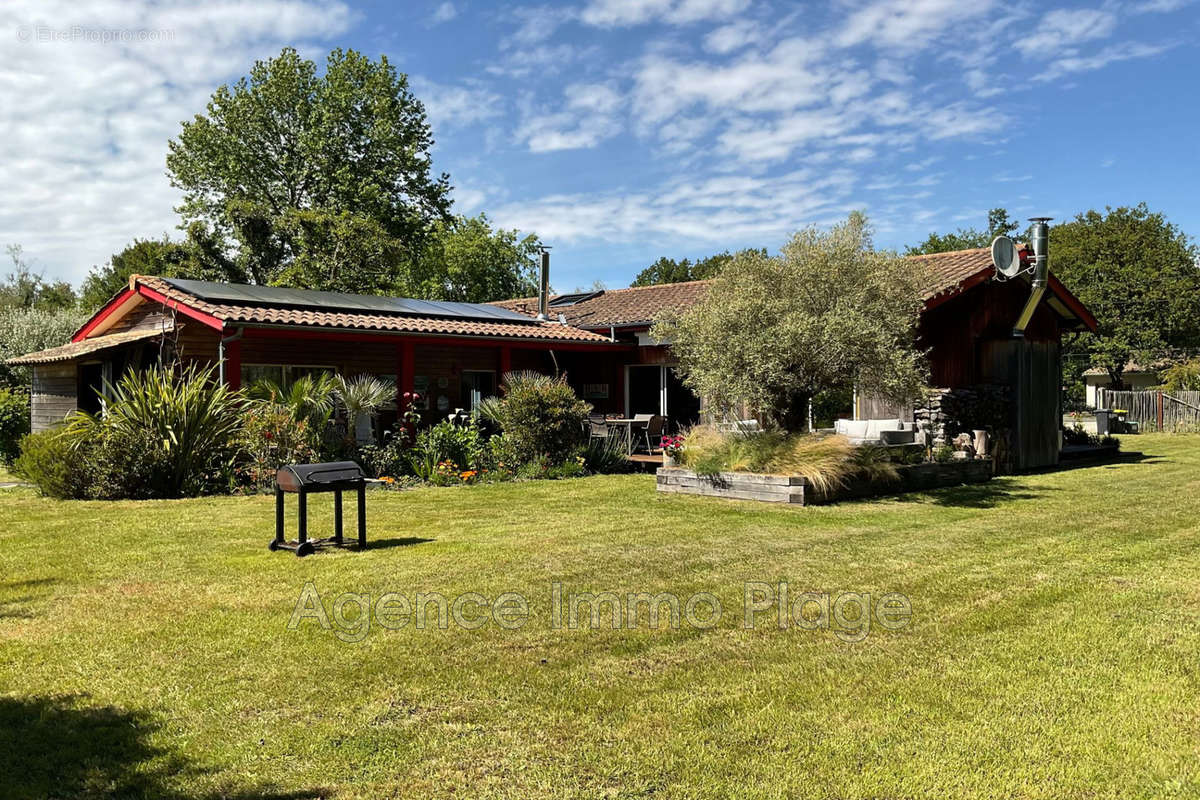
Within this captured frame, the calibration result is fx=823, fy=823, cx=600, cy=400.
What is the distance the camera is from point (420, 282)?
127ft

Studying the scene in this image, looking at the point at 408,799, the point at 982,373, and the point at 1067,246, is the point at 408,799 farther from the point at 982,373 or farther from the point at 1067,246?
the point at 1067,246

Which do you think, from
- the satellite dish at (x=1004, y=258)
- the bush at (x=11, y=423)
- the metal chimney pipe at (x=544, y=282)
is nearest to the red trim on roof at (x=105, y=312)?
the bush at (x=11, y=423)

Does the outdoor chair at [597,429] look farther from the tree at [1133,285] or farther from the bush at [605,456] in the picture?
the tree at [1133,285]

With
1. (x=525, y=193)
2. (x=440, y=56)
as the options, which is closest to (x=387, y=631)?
(x=440, y=56)

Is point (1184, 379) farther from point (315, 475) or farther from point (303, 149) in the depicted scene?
point (303, 149)

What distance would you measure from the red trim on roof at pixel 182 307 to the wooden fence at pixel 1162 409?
28651mm

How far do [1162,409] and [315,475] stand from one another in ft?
98.2

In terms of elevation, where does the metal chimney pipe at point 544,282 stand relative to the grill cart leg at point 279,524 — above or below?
above

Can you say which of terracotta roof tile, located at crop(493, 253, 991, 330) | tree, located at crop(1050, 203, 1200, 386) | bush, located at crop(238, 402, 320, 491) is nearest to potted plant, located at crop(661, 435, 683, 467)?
terracotta roof tile, located at crop(493, 253, 991, 330)

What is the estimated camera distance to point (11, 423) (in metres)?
16.4

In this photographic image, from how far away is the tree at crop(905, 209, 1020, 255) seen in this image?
181 ft

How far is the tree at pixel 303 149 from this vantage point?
34000 millimetres

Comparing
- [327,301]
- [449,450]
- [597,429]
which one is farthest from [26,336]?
[597,429]

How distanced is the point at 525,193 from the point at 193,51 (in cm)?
2192
